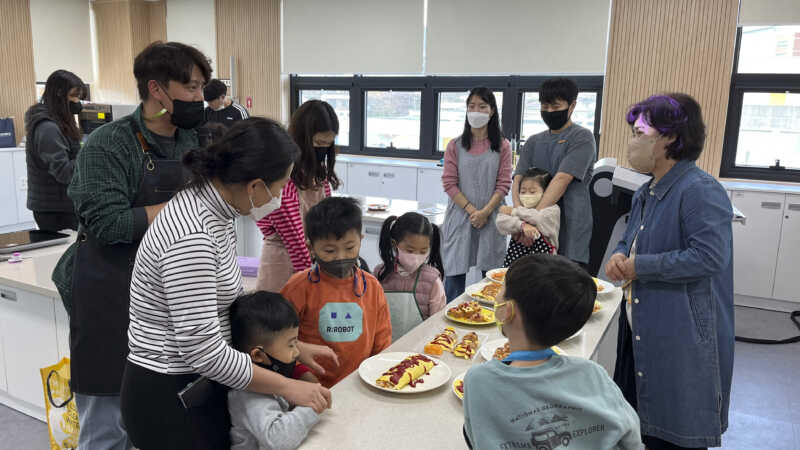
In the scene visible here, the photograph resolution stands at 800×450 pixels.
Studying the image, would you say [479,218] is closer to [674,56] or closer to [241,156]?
A: [241,156]

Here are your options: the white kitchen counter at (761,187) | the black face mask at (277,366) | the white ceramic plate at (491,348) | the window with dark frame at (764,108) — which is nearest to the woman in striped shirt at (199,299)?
the black face mask at (277,366)

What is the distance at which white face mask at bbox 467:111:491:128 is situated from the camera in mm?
3117

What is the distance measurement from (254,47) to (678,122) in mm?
6201

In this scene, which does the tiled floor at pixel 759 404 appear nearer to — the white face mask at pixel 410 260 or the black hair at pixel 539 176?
the black hair at pixel 539 176

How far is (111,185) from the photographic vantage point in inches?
57.2

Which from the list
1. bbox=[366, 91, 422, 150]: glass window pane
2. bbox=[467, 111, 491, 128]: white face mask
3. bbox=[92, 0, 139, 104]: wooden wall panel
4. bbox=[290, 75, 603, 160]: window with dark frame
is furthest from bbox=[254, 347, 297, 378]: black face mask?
bbox=[92, 0, 139, 104]: wooden wall panel

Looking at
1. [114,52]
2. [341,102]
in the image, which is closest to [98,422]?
[341,102]

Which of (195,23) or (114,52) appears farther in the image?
(114,52)

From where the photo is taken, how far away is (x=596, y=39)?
5254 mm

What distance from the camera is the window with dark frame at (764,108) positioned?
15.8 feet

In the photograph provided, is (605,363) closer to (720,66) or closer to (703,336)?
(703,336)

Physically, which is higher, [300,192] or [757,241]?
[300,192]

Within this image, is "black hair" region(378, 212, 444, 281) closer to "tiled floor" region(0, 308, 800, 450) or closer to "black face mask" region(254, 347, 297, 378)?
"black face mask" region(254, 347, 297, 378)

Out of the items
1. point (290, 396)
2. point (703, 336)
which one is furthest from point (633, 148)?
point (290, 396)
